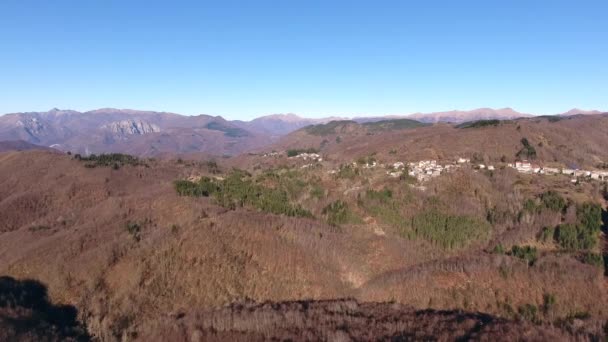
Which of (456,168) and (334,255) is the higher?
(456,168)

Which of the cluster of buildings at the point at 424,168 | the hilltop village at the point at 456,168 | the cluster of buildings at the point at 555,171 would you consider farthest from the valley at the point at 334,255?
the cluster of buildings at the point at 555,171

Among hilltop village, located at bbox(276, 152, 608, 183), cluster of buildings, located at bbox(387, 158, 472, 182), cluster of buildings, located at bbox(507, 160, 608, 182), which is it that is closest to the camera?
cluster of buildings, located at bbox(387, 158, 472, 182)

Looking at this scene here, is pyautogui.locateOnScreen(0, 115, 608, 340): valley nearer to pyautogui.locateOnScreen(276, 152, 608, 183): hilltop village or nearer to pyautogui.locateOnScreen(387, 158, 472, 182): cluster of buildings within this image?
pyautogui.locateOnScreen(387, 158, 472, 182): cluster of buildings

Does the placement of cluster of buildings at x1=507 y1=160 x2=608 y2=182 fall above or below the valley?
above

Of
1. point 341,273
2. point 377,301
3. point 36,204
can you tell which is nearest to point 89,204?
point 36,204

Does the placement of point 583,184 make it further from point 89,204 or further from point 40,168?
point 40,168

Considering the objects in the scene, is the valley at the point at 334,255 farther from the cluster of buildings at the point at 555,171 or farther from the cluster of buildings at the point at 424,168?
the cluster of buildings at the point at 555,171

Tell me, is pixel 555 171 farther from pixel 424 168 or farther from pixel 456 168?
pixel 424 168

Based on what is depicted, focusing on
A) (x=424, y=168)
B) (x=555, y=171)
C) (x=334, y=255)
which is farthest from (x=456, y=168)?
(x=334, y=255)

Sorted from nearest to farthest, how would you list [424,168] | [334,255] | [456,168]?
[334,255] < [456,168] < [424,168]

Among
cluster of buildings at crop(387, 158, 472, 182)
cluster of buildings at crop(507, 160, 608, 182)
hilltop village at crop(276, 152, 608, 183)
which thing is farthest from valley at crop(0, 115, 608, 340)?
cluster of buildings at crop(507, 160, 608, 182)

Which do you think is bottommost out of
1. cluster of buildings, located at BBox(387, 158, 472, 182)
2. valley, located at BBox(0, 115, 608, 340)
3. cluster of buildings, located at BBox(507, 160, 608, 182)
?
valley, located at BBox(0, 115, 608, 340)

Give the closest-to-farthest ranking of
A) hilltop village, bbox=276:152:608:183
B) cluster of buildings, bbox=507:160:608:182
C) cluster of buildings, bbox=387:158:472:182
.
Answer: cluster of buildings, bbox=387:158:472:182
hilltop village, bbox=276:152:608:183
cluster of buildings, bbox=507:160:608:182
